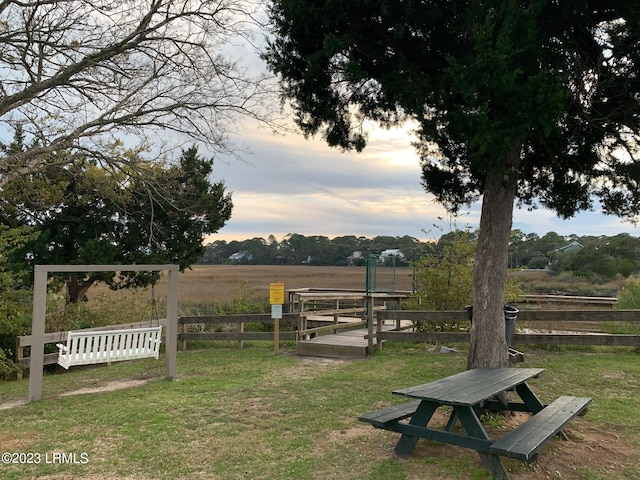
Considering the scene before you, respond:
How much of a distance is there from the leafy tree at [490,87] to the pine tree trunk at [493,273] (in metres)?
0.01

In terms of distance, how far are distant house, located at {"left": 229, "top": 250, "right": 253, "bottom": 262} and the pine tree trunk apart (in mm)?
33950

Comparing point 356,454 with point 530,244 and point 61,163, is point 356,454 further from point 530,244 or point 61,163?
point 530,244

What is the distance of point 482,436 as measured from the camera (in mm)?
3588

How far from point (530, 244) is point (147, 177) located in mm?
45991

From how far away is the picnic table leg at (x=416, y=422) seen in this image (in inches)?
153

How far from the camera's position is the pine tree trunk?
19.4 feet

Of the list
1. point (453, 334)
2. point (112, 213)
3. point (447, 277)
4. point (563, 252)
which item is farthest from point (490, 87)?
point (563, 252)

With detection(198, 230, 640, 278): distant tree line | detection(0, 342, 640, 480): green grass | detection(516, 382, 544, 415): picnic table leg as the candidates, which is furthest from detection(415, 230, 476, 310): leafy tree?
detection(198, 230, 640, 278): distant tree line

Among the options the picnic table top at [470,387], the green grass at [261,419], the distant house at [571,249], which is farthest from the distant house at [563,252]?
the picnic table top at [470,387]

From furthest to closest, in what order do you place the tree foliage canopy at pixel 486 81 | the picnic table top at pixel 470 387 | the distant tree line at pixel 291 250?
the distant tree line at pixel 291 250 → the tree foliage canopy at pixel 486 81 → the picnic table top at pixel 470 387

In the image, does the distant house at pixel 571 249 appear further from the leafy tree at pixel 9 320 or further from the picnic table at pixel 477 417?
the leafy tree at pixel 9 320

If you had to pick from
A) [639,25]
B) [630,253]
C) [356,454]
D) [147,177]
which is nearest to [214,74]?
[147,177]

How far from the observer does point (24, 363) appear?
8656mm

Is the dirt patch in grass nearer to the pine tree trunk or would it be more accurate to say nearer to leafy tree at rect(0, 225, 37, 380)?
leafy tree at rect(0, 225, 37, 380)
